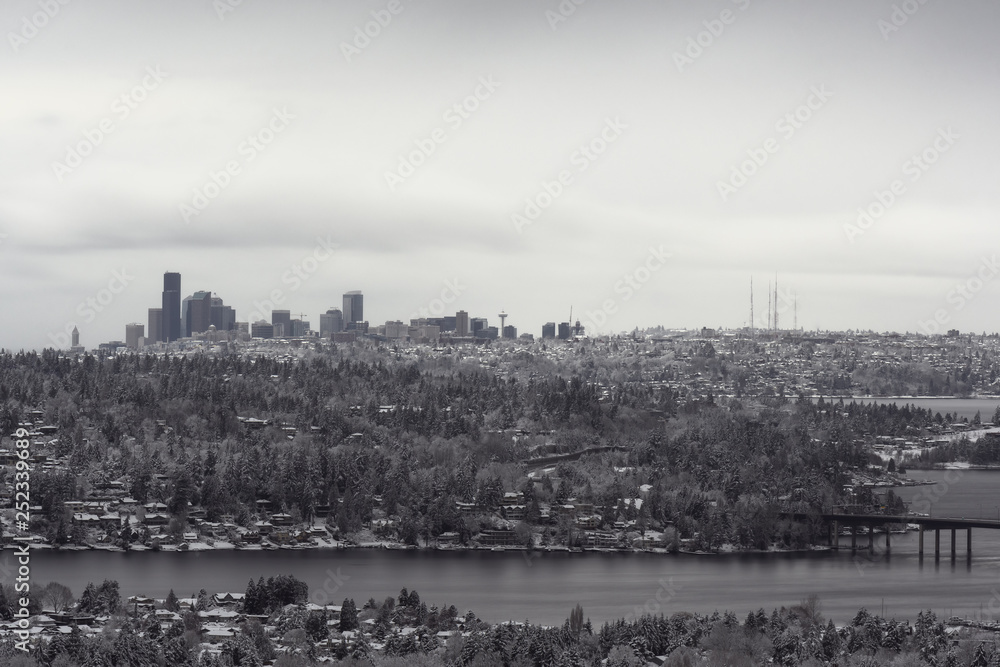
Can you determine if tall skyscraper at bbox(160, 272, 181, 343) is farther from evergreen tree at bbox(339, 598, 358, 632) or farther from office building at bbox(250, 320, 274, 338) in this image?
evergreen tree at bbox(339, 598, 358, 632)

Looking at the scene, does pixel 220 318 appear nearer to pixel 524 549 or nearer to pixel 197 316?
pixel 197 316

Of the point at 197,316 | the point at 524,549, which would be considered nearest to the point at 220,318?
the point at 197,316

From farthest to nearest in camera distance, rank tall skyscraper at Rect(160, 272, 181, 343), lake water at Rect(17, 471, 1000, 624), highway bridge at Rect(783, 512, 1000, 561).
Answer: tall skyscraper at Rect(160, 272, 181, 343) < highway bridge at Rect(783, 512, 1000, 561) < lake water at Rect(17, 471, 1000, 624)

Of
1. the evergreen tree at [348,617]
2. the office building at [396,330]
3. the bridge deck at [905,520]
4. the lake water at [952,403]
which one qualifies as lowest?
the evergreen tree at [348,617]

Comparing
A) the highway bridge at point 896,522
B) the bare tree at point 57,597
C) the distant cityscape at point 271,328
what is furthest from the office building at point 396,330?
the bare tree at point 57,597

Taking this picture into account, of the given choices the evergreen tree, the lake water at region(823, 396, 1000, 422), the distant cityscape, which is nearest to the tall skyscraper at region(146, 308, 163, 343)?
the distant cityscape

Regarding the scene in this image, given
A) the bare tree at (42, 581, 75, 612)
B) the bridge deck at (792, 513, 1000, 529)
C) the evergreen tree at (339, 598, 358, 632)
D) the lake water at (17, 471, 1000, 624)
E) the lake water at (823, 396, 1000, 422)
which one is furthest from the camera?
the lake water at (823, 396, 1000, 422)

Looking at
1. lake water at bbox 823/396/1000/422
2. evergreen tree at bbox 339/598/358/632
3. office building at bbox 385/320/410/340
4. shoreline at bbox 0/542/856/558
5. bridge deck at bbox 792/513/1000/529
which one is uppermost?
office building at bbox 385/320/410/340

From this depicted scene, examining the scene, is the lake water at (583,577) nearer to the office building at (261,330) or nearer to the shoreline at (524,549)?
the shoreline at (524,549)
